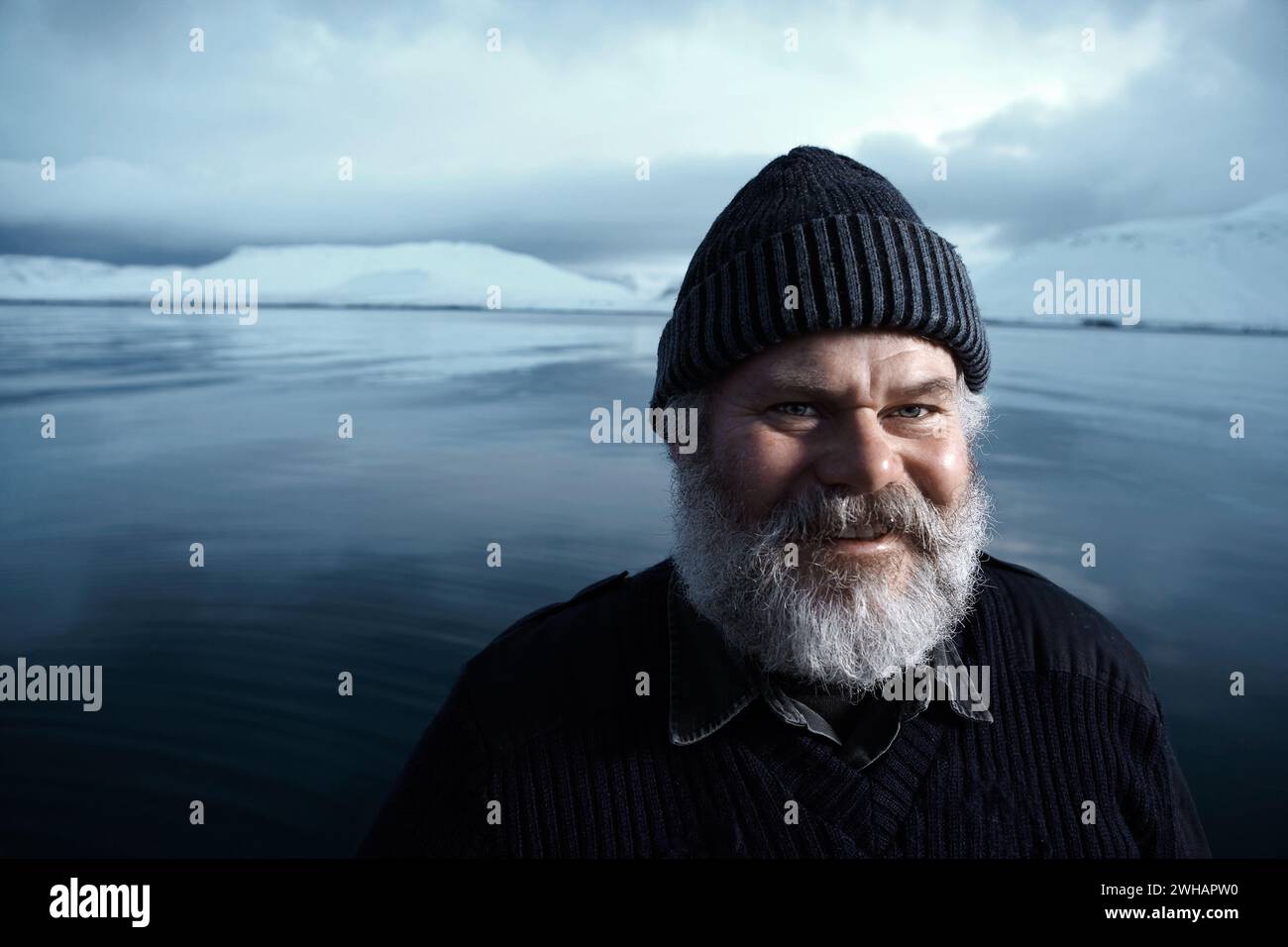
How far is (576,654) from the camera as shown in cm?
187

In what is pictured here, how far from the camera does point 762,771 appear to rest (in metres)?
1.67

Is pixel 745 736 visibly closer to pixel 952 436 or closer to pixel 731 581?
pixel 731 581

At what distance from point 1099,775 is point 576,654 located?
1.09 metres

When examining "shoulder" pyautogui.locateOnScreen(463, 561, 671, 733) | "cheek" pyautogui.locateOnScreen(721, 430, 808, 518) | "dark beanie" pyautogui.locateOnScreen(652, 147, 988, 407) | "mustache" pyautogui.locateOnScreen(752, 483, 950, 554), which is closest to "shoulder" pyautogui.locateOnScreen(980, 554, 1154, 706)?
"mustache" pyautogui.locateOnScreen(752, 483, 950, 554)

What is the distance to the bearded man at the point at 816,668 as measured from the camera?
168 cm

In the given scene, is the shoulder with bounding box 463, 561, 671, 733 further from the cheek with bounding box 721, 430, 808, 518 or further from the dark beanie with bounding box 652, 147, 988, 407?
the dark beanie with bounding box 652, 147, 988, 407

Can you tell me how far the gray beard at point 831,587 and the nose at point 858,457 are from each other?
31 millimetres

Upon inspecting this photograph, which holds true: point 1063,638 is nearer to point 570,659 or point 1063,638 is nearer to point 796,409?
point 796,409

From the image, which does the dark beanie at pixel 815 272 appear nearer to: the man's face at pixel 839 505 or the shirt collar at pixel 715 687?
the man's face at pixel 839 505

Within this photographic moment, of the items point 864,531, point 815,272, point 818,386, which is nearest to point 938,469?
point 864,531

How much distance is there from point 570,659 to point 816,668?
506 mm

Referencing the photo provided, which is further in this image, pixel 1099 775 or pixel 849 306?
pixel 1099 775

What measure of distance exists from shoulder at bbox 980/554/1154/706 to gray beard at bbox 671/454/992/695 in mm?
218
